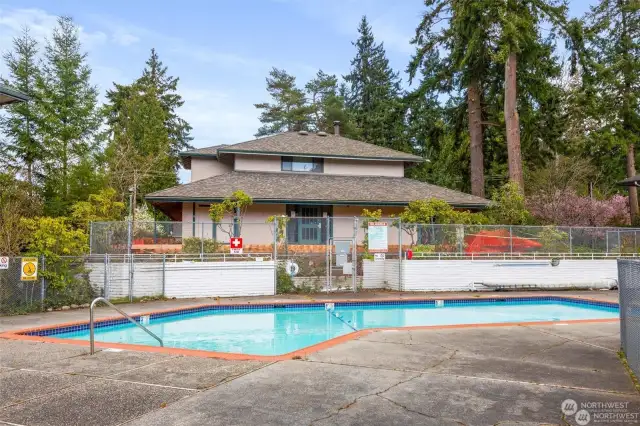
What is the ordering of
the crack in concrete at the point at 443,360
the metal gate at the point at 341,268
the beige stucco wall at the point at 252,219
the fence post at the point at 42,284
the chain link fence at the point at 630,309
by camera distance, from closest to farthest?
the chain link fence at the point at 630,309, the crack in concrete at the point at 443,360, the fence post at the point at 42,284, the metal gate at the point at 341,268, the beige stucco wall at the point at 252,219

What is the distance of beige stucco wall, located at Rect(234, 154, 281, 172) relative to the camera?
26.5 m

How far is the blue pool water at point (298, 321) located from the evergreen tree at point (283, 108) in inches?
1751

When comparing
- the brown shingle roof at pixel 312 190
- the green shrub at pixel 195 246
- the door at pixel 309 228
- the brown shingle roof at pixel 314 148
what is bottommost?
the green shrub at pixel 195 246

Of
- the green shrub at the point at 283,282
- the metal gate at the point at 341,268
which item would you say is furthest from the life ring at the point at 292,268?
the metal gate at the point at 341,268

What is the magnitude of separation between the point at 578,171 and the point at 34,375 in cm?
3358

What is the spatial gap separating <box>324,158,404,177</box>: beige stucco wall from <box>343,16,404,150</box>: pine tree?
15360mm

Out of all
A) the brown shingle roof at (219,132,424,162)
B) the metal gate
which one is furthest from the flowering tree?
the metal gate

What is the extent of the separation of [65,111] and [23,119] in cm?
241

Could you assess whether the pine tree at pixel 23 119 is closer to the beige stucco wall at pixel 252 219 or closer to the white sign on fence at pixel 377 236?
the beige stucco wall at pixel 252 219

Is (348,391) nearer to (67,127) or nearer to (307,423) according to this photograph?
(307,423)

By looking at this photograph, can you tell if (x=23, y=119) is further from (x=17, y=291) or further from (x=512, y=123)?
(x=512, y=123)

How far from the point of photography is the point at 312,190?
24.1 meters

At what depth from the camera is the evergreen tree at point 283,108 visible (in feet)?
190

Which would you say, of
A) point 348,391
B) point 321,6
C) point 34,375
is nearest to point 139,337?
point 34,375
